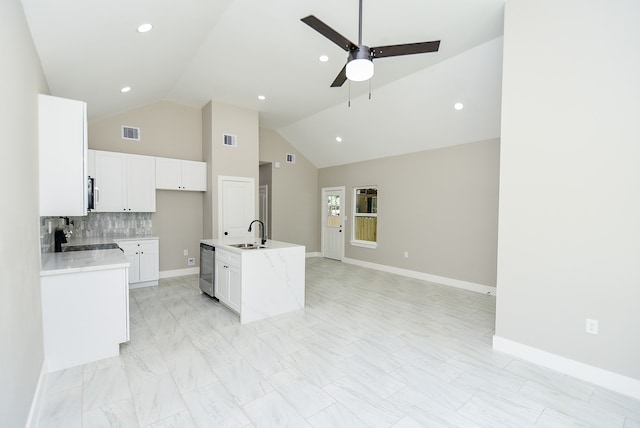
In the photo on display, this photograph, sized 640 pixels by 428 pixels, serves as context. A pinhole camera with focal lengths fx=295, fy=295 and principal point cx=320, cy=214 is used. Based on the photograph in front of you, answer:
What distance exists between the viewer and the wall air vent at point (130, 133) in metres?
5.32

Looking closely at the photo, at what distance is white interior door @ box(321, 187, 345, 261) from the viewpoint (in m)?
7.84

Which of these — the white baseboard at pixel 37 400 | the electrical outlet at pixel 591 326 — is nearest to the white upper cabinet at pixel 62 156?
the white baseboard at pixel 37 400

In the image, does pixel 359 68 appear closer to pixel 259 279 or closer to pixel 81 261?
pixel 259 279

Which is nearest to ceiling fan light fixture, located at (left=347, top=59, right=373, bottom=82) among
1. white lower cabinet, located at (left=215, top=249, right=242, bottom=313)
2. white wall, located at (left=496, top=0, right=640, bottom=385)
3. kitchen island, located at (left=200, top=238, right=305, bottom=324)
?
white wall, located at (left=496, top=0, right=640, bottom=385)

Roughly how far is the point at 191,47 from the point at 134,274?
11.9ft

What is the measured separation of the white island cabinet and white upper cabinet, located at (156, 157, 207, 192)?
2.74 m

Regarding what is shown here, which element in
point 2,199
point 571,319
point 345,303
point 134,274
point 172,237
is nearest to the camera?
point 2,199

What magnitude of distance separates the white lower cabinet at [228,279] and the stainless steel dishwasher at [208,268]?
0.13 m

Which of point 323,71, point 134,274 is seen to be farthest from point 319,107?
point 134,274

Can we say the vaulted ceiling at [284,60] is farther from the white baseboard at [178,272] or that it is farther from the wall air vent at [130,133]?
the white baseboard at [178,272]

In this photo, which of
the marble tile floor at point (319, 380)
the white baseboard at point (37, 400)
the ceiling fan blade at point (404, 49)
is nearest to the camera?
the white baseboard at point (37, 400)

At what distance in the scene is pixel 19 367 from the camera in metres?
1.65

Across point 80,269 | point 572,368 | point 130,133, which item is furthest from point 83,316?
point 572,368

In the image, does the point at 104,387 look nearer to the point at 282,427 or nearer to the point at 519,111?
the point at 282,427
